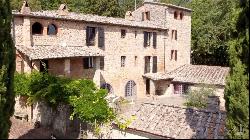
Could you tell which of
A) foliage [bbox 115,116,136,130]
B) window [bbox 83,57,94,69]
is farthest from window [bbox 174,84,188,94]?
foliage [bbox 115,116,136,130]

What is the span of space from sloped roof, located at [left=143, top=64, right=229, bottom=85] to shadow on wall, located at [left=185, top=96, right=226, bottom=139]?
1654 centimetres

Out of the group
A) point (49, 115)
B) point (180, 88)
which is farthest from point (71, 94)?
point (180, 88)

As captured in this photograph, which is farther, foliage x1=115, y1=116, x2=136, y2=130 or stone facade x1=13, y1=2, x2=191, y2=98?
stone facade x1=13, y1=2, x2=191, y2=98

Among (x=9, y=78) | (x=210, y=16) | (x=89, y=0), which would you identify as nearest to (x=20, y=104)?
(x=9, y=78)

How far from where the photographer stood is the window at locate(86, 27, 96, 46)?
27.6m

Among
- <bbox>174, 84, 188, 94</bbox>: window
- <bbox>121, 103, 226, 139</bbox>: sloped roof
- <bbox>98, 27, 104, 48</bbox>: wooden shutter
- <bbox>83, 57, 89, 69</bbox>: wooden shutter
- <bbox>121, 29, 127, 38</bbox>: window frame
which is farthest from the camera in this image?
<bbox>174, 84, 188, 94</bbox>: window

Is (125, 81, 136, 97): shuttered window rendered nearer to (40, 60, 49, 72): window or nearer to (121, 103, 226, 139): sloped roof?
(40, 60, 49, 72): window

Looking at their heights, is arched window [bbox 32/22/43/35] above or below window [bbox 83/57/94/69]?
above

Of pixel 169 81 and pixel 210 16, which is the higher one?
pixel 210 16

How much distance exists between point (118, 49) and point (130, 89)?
4286 millimetres

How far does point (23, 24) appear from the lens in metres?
23.4

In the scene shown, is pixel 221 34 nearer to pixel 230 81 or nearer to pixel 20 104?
pixel 20 104

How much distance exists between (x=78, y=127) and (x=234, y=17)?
8.79 m

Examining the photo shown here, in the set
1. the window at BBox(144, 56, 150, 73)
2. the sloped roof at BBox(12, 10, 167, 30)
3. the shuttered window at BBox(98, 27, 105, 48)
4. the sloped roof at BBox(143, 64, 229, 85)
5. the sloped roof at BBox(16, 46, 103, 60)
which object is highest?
the sloped roof at BBox(12, 10, 167, 30)
